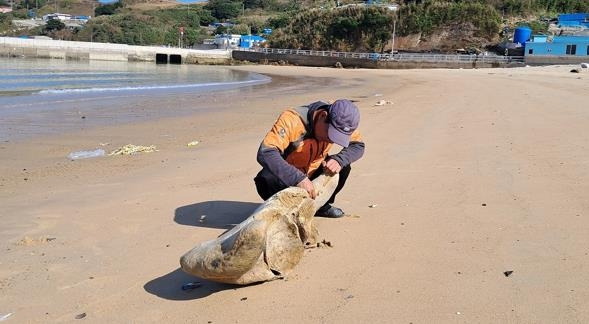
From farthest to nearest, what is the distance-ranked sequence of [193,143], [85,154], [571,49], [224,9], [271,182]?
1. [224,9]
2. [571,49]
3. [193,143]
4. [85,154]
5. [271,182]

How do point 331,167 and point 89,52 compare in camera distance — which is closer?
point 331,167

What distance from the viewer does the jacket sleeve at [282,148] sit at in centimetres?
355

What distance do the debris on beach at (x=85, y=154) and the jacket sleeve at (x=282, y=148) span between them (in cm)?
484

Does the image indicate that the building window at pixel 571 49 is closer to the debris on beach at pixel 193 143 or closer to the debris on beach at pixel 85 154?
the debris on beach at pixel 193 143

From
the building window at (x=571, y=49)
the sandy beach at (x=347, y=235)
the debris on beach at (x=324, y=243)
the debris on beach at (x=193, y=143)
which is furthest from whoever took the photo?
the building window at (x=571, y=49)

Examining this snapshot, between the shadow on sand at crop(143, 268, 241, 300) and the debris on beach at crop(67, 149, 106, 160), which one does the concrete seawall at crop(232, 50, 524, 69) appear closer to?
the debris on beach at crop(67, 149, 106, 160)

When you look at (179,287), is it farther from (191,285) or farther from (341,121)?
(341,121)

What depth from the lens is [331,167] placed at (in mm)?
3885

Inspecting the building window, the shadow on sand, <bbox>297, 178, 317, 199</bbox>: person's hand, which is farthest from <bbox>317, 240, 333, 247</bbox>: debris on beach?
the building window

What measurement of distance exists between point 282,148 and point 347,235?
742 mm

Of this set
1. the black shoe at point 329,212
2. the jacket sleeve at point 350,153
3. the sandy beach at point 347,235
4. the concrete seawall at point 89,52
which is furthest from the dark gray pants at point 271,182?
the concrete seawall at point 89,52

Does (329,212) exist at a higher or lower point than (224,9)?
lower

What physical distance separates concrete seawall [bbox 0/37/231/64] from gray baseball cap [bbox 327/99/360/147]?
65768 millimetres

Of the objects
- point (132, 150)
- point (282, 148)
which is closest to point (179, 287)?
point (282, 148)
